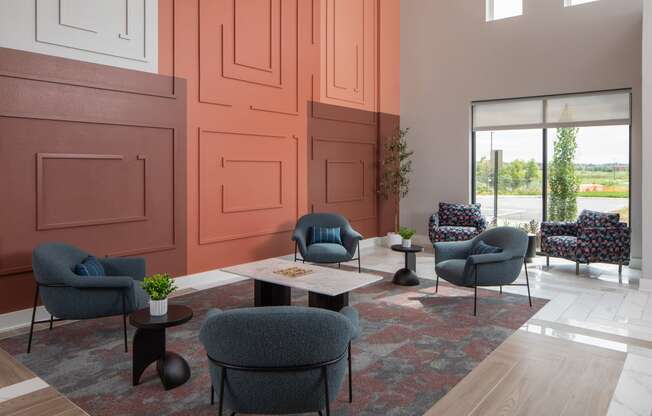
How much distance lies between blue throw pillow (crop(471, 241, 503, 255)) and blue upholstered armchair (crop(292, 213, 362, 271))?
5.23ft

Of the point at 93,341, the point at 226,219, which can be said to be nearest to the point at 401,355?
the point at 93,341

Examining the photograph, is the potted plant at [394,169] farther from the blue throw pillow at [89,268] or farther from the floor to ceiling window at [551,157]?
the blue throw pillow at [89,268]

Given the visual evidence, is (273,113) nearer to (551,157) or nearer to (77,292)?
(77,292)

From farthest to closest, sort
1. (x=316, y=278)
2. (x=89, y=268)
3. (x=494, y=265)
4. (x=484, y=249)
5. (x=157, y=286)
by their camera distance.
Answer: (x=484, y=249)
(x=494, y=265)
(x=316, y=278)
(x=89, y=268)
(x=157, y=286)

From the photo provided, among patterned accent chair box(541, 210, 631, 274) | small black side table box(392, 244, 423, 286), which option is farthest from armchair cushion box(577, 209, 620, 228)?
small black side table box(392, 244, 423, 286)

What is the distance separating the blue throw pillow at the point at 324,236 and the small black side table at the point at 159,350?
323 centimetres

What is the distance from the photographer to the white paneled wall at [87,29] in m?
4.20

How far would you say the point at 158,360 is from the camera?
3.25 meters

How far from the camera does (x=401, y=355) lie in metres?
3.68

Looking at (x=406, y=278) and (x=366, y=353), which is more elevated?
(x=406, y=278)

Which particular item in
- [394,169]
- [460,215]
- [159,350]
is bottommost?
[159,350]

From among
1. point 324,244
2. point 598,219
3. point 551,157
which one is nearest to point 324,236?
point 324,244

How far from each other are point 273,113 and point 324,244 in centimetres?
194

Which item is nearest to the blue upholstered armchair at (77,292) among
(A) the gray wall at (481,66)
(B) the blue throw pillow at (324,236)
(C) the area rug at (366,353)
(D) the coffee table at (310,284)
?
(C) the area rug at (366,353)
